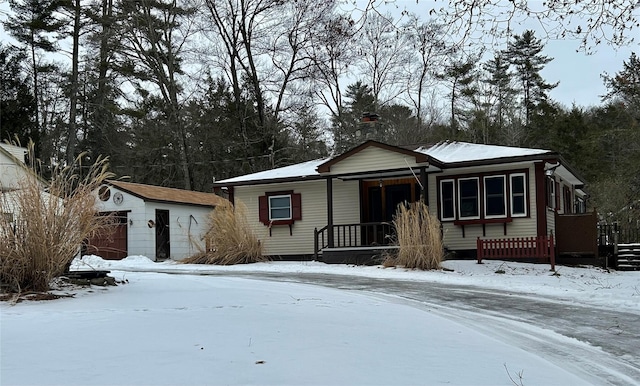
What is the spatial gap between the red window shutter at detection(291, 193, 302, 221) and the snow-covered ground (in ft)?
39.2

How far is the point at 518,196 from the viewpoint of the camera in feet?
53.9

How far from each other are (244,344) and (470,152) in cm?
1449

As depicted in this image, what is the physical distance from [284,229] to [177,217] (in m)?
5.67

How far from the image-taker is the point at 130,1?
2803 centimetres

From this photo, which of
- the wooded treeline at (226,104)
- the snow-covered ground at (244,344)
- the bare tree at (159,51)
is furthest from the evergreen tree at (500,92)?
the snow-covered ground at (244,344)

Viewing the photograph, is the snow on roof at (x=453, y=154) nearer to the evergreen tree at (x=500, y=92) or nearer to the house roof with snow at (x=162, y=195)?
the house roof with snow at (x=162, y=195)

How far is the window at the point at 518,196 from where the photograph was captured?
16.3 meters

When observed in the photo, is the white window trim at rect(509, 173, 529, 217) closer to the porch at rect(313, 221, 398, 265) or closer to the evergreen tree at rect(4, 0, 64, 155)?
the porch at rect(313, 221, 398, 265)

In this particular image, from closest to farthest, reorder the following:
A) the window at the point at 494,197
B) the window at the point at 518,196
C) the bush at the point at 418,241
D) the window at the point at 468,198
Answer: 1. the bush at the point at 418,241
2. the window at the point at 518,196
3. the window at the point at 494,197
4. the window at the point at 468,198

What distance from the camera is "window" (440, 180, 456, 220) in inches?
681

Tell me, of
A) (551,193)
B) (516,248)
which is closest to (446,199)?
(516,248)

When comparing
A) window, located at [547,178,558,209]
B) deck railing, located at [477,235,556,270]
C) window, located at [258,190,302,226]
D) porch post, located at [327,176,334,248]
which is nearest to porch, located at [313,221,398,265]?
porch post, located at [327,176,334,248]

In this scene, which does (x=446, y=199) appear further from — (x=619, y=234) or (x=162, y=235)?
(x=162, y=235)

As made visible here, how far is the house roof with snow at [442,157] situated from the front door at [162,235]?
3.90 metres
